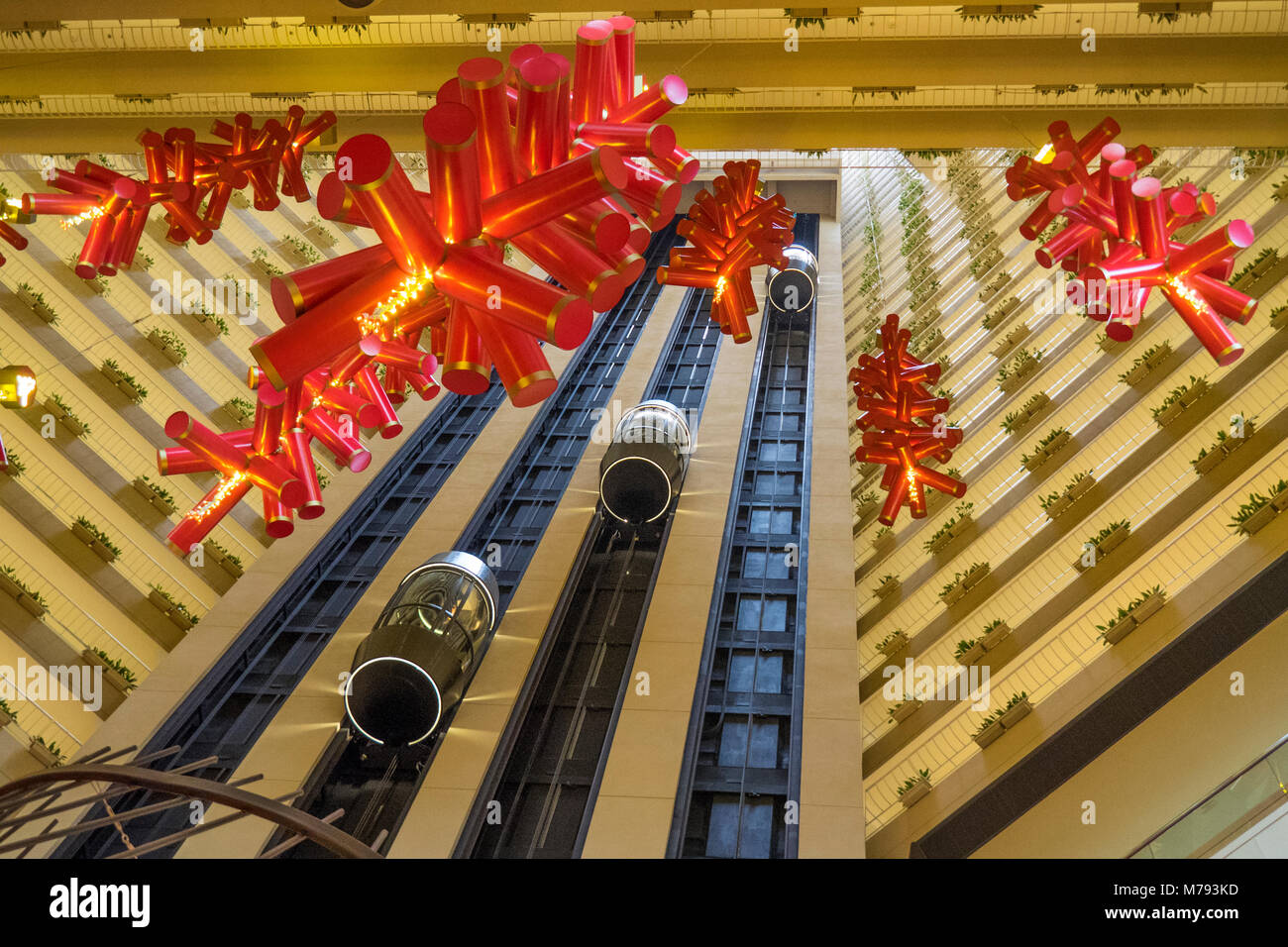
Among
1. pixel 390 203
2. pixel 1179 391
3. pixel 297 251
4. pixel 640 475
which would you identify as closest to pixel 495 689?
pixel 640 475

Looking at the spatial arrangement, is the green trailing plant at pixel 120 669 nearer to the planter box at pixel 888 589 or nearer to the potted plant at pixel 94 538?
the potted plant at pixel 94 538

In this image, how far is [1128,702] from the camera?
32.7 feet

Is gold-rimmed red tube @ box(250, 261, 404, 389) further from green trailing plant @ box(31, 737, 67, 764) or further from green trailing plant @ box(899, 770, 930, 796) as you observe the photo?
green trailing plant @ box(31, 737, 67, 764)

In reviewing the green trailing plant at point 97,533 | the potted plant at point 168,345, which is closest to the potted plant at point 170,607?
the green trailing plant at point 97,533

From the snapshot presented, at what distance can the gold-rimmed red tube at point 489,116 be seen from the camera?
185 inches

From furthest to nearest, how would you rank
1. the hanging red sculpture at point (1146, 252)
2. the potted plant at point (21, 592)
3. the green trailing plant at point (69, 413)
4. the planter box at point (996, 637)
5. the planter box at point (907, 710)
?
the green trailing plant at point (69, 413) < the potted plant at point (21, 592) < the planter box at point (907, 710) < the planter box at point (996, 637) < the hanging red sculpture at point (1146, 252)

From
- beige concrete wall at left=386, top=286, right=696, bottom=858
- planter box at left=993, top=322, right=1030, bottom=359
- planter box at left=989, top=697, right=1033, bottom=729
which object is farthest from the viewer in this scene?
planter box at left=993, top=322, right=1030, bottom=359

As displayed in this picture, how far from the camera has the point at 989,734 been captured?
11.1 meters

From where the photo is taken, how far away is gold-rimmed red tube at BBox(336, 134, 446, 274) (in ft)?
14.4

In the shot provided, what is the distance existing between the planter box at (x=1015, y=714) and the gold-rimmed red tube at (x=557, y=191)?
8721 millimetres

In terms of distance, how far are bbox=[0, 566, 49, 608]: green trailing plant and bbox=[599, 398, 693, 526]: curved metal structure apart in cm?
816

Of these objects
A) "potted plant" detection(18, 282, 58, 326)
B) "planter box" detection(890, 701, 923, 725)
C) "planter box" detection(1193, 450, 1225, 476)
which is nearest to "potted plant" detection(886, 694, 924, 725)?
"planter box" detection(890, 701, 923, 725)

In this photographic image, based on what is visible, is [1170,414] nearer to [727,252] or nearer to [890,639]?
[890,639]
